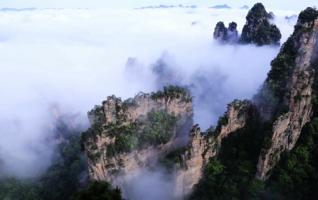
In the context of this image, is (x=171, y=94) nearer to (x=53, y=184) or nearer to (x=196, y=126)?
(x=196, y=126)

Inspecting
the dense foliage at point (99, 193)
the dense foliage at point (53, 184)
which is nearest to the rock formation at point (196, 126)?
the dense foliage at point (53, 184)

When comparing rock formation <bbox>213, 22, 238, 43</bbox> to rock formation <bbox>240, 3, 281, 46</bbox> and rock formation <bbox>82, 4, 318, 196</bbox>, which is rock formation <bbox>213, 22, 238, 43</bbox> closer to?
rock formation <bbox>240, 3, 281, 46</bbox>

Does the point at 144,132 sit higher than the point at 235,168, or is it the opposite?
the point at 144,132

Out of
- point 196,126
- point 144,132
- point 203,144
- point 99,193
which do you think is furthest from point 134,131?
point 99,193

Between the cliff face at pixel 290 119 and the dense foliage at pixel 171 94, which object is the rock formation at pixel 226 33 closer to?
the dense foliage at pixel 171 94

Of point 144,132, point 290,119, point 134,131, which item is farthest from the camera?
point 144,132

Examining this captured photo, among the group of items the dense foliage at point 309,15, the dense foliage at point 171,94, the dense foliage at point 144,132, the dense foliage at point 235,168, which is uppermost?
the dense foliage at point 309,15

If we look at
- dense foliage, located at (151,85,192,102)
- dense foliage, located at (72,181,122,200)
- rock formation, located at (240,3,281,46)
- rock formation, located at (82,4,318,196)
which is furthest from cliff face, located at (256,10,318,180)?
rock formation, located at (240,3,281,46)
